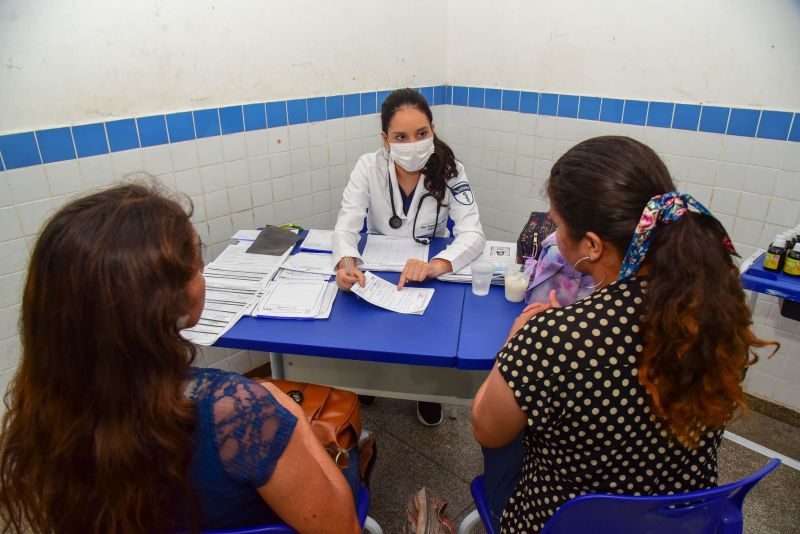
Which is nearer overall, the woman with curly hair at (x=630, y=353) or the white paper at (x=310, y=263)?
the woman with curly hair at (x=630, y=353)

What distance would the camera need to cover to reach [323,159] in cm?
297

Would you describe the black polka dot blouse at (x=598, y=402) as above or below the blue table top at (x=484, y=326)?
above

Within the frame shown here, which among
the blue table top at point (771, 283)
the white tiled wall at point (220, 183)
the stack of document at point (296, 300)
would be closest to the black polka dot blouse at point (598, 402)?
the stack of document at point (296, 300)

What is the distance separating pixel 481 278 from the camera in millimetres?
1822

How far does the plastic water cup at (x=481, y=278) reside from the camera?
5.95 feet

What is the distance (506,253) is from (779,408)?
1.66m

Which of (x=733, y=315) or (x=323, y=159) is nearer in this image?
(x=733, y=315)

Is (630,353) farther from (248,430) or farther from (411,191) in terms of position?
(411,191)

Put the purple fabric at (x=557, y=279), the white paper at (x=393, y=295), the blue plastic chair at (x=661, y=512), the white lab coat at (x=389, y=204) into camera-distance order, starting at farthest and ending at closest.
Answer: the white lab coat at (x=389, y=204) → the white paper at (x=393, y=295) → the purple fabric at (x=557, y=279) → the blue plastic chair at (x=661, y=512)

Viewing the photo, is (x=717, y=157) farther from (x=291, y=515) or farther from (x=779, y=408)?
(x=291, y=515)

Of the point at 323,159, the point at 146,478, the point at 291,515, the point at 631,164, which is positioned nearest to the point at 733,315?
the point at 631,164

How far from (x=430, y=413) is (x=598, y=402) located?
1.59m

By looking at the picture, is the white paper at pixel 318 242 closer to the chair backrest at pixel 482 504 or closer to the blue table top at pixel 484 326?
the blue table top at pixel 484 326

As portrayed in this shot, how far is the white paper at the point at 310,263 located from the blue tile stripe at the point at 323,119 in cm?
79
